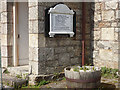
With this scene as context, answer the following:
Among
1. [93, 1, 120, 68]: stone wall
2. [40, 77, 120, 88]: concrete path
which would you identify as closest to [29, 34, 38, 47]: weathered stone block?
[40, 77, 120, 88]: concrete path

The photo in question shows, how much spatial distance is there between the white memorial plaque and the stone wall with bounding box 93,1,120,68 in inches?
31.6

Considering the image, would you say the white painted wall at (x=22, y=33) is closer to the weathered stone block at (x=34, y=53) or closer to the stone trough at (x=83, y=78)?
the weathered stone block at (x=34, y=53)

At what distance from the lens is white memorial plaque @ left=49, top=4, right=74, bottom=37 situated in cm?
519

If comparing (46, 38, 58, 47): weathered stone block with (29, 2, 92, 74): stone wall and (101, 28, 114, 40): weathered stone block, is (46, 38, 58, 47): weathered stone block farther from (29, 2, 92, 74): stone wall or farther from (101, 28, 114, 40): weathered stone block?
(101, 28, 114, 40): weathered stone block

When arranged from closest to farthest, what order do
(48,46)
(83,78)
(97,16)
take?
1. (83,78)
2. (48,46)
3. (97,16)

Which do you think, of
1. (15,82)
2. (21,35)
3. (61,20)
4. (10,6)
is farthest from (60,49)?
(10,6)

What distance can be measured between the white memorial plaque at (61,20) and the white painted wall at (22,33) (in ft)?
5.72

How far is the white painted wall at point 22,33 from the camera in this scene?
21.5 ft

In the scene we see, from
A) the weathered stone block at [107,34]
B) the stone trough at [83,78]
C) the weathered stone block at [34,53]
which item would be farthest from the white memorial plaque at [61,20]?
the stone trough at [83,78]

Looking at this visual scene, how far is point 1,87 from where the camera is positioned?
15.2 feet

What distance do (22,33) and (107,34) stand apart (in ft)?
9.01

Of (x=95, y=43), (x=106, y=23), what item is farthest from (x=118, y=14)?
(x=95, y=43)

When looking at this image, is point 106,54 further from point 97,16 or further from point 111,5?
point 111,5

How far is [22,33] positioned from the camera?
6.65 metres
